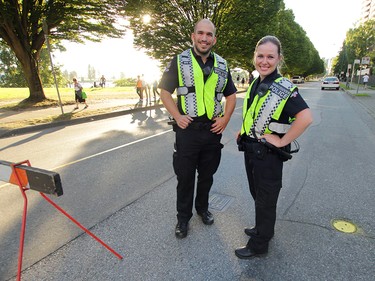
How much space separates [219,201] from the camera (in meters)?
3.55

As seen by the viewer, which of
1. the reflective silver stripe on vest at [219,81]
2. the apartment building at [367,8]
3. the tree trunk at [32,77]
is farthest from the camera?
the apartment building at [367,8]

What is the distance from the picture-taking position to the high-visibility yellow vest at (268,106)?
80.1 inches

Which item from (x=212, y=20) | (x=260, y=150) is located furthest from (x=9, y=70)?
(x=260, y=150)

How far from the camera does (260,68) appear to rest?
2.17 m

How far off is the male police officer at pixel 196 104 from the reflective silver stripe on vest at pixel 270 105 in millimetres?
551

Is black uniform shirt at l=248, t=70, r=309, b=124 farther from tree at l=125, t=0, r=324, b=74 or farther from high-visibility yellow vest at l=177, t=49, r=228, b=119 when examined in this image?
tree at l=125, t=0, r=324, b=74

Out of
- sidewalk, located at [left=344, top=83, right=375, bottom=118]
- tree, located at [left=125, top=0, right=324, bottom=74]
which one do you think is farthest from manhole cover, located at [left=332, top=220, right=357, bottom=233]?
tree, located at [left=125, top=0, right=324, bottom=74]

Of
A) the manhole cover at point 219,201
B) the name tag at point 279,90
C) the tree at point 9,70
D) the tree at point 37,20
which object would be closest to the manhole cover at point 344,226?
the manhole cover at point 219,201

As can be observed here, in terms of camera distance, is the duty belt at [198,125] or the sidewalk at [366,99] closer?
the duty belt at [198,125]

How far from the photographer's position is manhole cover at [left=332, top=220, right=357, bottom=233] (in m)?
Result: 2.85

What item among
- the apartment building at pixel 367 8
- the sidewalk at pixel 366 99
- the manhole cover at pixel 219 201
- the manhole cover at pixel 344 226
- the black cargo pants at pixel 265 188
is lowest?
the sidewalk at pixel 366 99

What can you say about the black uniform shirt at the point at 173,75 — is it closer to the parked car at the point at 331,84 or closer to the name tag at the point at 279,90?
the name tag at the point at 279,90

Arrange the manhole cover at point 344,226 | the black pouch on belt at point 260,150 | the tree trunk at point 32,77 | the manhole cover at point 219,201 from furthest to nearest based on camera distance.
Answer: the tree trunk at point 32,77, the manhole cover at point 219,201, the manhole cover at point 344,226, the black pouch on belt at point 260,150

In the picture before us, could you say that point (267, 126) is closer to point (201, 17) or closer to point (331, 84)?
point (201, 17)
